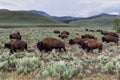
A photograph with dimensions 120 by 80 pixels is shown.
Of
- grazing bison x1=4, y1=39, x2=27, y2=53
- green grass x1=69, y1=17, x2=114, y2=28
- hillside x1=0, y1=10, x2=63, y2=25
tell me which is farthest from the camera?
green grass x1=69, y1=17, x2=114, y2=28

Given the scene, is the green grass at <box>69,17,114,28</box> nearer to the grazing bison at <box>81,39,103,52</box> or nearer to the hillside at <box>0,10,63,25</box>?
the hillside at <box>0,10,63,25</box>

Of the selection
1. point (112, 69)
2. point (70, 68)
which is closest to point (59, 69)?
point (70, 68)

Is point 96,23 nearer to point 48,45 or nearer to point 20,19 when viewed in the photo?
point 20,19

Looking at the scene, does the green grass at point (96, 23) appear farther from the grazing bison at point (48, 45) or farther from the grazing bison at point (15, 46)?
the grazing bison at point (15, 46)

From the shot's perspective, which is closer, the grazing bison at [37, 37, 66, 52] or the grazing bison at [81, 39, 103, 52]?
the grazing bison at [37, 37, 66, 52]

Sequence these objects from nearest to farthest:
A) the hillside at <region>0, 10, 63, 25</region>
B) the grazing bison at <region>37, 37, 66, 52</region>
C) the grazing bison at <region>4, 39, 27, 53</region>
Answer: the grazing bison at <region>4, 39, 27, 53</region>
the grazing bison at <region>37, 37, 66, 52</region>
the hillside at <region>0, 10, 63, 25</region>

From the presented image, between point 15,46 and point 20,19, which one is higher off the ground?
point 15,46

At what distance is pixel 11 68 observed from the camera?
1377 cm

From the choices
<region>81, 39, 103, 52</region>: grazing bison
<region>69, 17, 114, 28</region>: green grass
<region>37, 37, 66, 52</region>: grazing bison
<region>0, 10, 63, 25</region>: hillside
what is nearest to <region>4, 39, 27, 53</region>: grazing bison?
<region>37, 37, 66, 52</region>: grazing bison

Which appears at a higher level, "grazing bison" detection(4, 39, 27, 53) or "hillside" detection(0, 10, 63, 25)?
"grazing bison" detection(4, 39, 27, 53)

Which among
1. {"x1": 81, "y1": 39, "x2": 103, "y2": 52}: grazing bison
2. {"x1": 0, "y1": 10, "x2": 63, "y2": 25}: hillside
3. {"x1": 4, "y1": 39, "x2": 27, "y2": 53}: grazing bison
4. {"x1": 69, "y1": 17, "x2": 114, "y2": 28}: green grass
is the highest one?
{"x1": 4, "y1": 39, "x2": 27, "y2": 53}: grazing bison

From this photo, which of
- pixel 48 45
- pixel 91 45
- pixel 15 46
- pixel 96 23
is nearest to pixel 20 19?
pixel 96 23

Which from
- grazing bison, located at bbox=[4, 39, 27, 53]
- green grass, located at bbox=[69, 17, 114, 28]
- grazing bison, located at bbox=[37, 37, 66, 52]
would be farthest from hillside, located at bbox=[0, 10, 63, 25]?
grazing bison, located at bbox=[37, 37, 66, 52]

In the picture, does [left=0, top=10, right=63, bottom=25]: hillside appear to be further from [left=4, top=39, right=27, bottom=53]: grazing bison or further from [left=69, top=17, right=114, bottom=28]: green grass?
[left=4, top=39, right=27, bottom=53]: grazing bison
